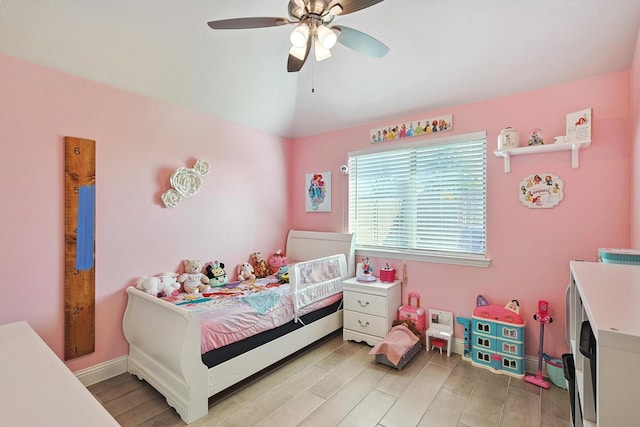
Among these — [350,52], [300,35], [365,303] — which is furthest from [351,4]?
[365,303]

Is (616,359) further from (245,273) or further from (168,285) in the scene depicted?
(245,273)

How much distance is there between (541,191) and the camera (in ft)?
7.89

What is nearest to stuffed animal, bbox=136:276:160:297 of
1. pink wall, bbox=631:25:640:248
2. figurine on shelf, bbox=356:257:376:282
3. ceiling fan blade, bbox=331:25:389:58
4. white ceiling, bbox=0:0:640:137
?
white ceiling, bbox=0:0:640:137

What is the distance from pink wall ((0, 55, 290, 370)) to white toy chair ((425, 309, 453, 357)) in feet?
7.04

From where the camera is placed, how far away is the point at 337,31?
66.9 inches

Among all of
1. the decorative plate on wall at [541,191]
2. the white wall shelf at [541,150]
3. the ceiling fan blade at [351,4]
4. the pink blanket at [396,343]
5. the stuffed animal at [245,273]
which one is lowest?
the pink blanket at [396,343]

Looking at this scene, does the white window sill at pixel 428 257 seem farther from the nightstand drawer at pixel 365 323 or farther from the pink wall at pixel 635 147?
the pink wall at pixel 635 147

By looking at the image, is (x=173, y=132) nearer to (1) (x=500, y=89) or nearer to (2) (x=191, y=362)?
(2) (x=191, y=362)

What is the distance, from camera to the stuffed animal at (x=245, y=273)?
3.29 metres

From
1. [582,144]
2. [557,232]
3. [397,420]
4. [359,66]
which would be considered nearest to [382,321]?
[397,420]

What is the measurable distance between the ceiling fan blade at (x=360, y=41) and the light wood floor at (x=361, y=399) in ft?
7.63

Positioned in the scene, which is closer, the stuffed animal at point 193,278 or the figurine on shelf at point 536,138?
the figurine on shelf at point 536,138

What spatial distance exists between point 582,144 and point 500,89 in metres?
0.76

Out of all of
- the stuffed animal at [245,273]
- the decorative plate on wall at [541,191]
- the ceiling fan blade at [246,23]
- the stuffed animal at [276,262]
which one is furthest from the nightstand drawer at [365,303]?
the ceiling fan blade at [246,23]
